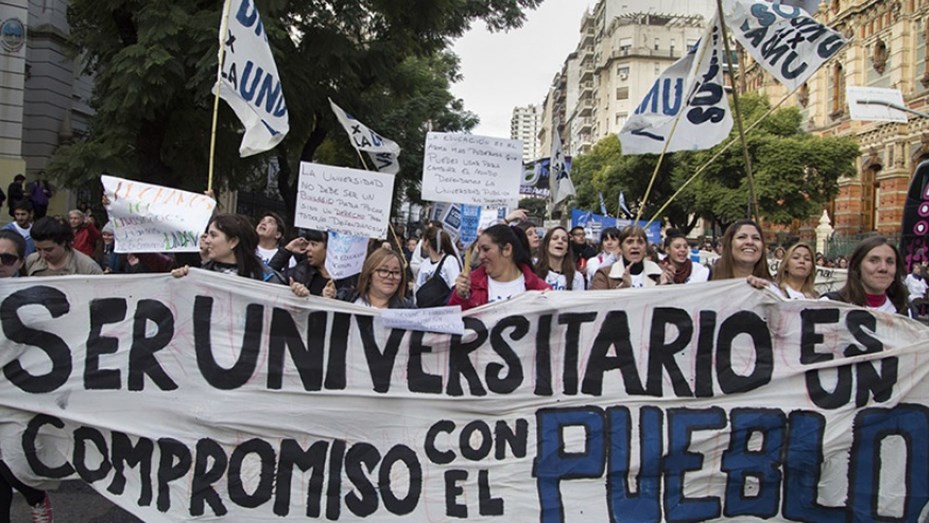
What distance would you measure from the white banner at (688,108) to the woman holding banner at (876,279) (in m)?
2.23

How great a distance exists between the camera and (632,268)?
5625mm

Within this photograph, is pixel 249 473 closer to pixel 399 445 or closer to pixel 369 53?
pixel 399 445

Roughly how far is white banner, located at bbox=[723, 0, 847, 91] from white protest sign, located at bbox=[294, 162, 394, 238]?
11.4 ft

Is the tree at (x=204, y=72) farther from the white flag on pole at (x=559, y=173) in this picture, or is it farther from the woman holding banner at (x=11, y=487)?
the woman holding banner at (x=11, y=487)

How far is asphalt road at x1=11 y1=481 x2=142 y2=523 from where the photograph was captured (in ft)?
13.9

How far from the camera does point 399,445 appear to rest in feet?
Result: 12.2

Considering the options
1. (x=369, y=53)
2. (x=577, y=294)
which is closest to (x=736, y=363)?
(x=577, y=294)

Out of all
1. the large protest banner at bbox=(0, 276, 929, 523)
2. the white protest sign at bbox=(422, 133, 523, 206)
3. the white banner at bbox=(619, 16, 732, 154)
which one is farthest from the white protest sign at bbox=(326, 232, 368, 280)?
the white banner at bbox=(619, 16, 732, 154)

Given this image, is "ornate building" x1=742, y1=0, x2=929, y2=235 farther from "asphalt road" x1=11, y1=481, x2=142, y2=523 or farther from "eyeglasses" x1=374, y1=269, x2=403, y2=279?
"asphalt road" x1=11, y1=481, x2=142, y2=523

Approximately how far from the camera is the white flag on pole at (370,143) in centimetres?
810

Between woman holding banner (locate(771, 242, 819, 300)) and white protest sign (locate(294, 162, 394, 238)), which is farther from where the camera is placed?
white protest sign (locate(294, 162, 394, 238))

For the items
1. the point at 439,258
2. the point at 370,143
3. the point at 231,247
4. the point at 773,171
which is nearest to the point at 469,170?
the point at 231,247

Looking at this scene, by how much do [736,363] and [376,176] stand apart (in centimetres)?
239

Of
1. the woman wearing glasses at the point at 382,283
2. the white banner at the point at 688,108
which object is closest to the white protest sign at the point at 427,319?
the woman wearing glasses at the point at 382,283
